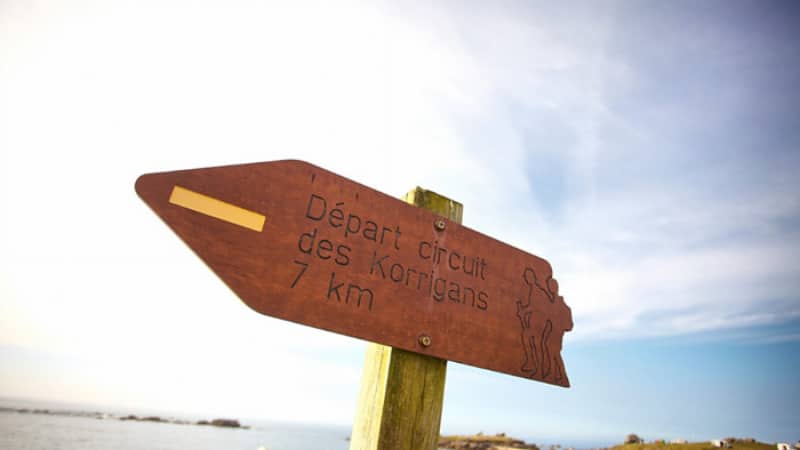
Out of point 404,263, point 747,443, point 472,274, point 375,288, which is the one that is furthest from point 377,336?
point 747,443

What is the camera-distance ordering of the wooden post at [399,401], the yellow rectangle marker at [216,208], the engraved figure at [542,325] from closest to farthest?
the yellow rectangle marker at [216,208], the wooden post at [399,401], the engraved figure at [542,325]

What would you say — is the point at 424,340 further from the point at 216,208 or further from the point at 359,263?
the point at 216,208

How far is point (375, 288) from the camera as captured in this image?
5.02 feet

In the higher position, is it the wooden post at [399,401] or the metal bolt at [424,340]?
the metal bolt at [424,340]

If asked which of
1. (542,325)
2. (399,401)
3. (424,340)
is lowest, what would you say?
(399,401)

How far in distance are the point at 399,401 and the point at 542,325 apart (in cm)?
95

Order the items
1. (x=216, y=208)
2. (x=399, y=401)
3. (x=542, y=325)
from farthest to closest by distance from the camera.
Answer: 1. (x=542, y=325)
2. (x=399, y=401)
3. (x=216, y=208)

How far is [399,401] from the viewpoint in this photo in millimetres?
1502

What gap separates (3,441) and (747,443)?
9029 centimetres

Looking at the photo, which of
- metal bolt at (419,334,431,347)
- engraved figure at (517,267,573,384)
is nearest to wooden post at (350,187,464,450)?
metal bolt at (419,334,431,347)

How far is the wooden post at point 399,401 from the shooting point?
1467mm

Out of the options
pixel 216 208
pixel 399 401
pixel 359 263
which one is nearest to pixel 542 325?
pixel 399 401

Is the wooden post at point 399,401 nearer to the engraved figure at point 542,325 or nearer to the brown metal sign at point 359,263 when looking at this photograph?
the brown metal sign at point 359,263

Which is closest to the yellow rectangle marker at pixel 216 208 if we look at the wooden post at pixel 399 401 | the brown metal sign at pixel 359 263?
the brown metal sign at pixel 359 263
